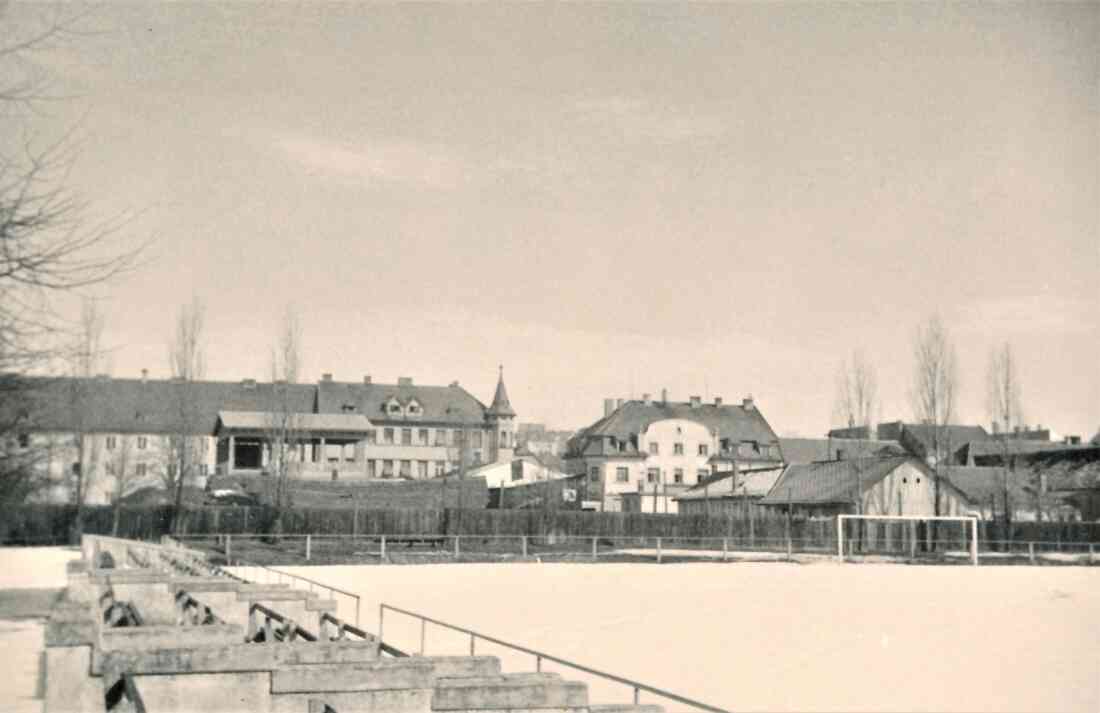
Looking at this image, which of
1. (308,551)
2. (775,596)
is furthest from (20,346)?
(308,551)

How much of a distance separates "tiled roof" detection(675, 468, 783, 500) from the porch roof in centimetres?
2258

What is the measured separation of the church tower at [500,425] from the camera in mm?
101750

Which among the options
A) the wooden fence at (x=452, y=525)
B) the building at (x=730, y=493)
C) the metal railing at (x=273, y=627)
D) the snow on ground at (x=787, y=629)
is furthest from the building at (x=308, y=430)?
the metal railing at (x=273, y=627)

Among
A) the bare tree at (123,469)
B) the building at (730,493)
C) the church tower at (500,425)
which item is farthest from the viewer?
the church tower at (500,425)

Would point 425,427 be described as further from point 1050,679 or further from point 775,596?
point 1050,679

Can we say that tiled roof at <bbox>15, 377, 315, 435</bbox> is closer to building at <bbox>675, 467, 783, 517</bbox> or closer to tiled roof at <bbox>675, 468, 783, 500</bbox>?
building at <bbox>675, 467, 783, 517</bbox>

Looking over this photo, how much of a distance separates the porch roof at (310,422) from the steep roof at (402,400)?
26.2 ft

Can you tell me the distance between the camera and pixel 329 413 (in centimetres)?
9200

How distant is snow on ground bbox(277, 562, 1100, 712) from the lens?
1538cm

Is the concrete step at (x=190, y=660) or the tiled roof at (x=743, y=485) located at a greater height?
the tiled roof at (x=743, y=485)

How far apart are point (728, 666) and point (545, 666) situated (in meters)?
2.49

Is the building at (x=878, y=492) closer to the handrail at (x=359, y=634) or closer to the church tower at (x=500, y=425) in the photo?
the church tower at (x=500, y=425)

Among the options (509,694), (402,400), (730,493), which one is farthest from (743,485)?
(509,694)

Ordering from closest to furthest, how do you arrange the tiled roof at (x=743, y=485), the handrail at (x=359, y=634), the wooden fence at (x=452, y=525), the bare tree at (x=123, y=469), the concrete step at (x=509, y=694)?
the concrete step at (x=509, y=694) < the handrail at (x=359, y=634) < the wooden fence at (x=452, y=525) < the tiled roof at (x=743, y=485) < the bare tree at (x=123, y=469)
